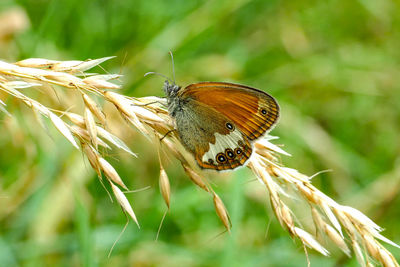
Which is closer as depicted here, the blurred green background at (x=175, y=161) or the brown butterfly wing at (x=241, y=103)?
the brown butterfly wing at (x=241, y=103)

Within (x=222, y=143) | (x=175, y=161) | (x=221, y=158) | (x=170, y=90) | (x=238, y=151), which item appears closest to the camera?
(x=238, y=151)

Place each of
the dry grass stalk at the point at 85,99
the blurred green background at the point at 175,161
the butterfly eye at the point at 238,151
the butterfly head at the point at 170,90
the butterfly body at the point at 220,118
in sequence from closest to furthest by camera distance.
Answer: the dry grass stalk at the point at 85,99 → the butterfly eye at the point at 238,151 → the butterfly body at the point at 220,118 → the butterfly head at the point at 170,90 → the blurred green background at the point at 175,161

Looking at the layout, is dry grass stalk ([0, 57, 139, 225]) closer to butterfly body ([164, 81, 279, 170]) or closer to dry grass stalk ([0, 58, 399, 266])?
dry grass stalk ([0, 58, 399, 266])

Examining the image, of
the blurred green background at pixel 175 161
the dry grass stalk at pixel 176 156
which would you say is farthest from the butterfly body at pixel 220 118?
the blurred green background at pixel 175 161

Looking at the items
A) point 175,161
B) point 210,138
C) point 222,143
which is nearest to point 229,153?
point 222,143

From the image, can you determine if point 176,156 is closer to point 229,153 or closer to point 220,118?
point 229,153

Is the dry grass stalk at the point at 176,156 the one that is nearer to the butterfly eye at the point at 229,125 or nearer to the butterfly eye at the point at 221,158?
the butterfly eye at the point at 221,158
